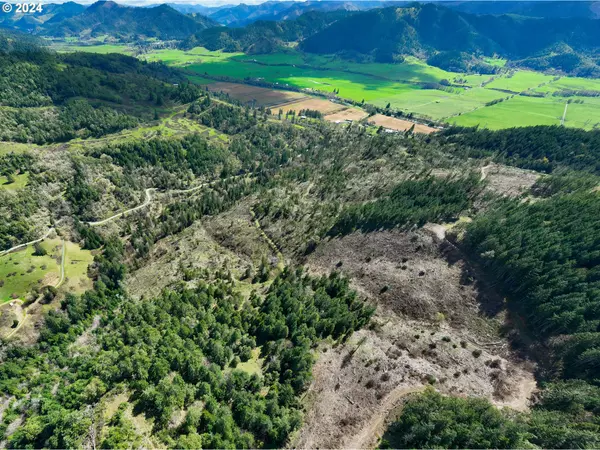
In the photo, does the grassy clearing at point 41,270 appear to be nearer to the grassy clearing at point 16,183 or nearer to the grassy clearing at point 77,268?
the grassy clearing at point 77,268

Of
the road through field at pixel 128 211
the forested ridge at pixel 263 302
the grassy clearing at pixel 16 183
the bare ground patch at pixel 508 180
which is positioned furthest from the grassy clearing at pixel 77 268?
the bare ground patch at pixel 508 180

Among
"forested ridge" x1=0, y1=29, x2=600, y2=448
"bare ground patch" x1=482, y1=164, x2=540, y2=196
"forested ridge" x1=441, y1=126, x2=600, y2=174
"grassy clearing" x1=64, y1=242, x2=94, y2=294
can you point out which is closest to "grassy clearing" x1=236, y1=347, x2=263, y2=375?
"forested ridge" x1=0, y1=29, x2=600, y2=448

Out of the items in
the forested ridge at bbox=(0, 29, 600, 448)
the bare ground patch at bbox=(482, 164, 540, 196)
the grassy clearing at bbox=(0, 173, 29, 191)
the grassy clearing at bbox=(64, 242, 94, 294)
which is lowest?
the grassy clearing at bbox=(64, 242, 94, 294)

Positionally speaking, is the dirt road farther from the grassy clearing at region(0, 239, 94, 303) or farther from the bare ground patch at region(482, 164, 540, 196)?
the grassy clearing at region(0, 239, 94, 303)

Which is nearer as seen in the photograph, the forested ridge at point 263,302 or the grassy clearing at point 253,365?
the forested ridge at point 263,302

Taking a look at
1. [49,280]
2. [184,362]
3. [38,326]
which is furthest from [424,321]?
[49,280]

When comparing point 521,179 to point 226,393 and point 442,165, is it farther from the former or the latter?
point 226,393

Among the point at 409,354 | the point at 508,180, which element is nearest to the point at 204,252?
the point at 409,354

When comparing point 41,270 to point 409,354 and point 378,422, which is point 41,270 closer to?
point 378,422

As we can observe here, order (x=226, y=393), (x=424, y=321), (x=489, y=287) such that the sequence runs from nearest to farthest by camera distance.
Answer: (x=226, y=393) < (x=424, y=321) < (x=489, y=287)
